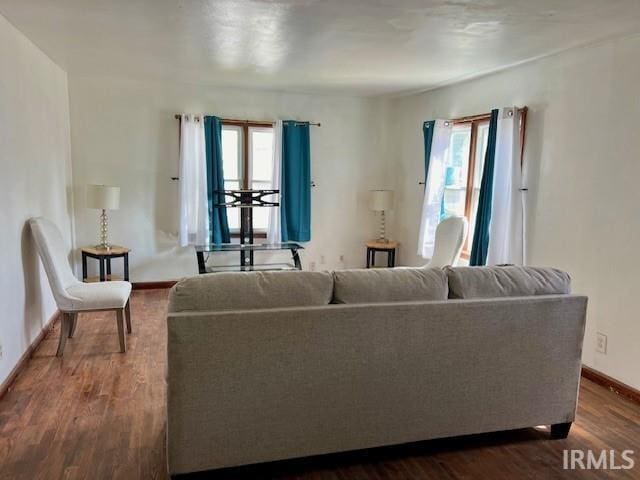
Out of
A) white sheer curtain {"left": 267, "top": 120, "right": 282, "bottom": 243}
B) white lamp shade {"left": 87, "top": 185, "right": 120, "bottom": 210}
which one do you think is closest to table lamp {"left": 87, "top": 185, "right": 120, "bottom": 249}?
white lamp shade {"left": 87, "top": 185, "right": 120, "bottom": 210}

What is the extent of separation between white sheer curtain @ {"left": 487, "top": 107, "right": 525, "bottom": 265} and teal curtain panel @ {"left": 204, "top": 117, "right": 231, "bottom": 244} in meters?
2.96

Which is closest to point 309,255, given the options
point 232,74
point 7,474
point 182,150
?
point 182,150

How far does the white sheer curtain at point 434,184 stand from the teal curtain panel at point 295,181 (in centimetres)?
150

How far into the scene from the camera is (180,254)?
19.4ft

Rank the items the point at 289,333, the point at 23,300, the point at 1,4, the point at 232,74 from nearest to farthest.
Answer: the point at 289,333, the point at 1,4, the point at 23,300, the point at 232,74

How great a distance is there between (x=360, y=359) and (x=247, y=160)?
4.15m

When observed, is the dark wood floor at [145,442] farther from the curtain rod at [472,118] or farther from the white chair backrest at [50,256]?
the curtain rod at [472,118]

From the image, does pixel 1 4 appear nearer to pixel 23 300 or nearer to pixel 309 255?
pixel 23 300

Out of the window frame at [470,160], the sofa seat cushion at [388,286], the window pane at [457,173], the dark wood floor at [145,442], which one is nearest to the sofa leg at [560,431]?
the dark wood floor at [145,442]

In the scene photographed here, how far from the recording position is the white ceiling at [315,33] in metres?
2.77

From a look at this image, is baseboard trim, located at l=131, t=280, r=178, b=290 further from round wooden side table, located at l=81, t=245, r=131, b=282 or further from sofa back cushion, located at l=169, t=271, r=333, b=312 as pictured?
sofa back cushion, located at l=169, t=271, r=333, b=312

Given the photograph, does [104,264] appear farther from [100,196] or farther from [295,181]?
[295,181]

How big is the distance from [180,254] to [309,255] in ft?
5.29

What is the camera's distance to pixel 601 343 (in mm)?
3449
